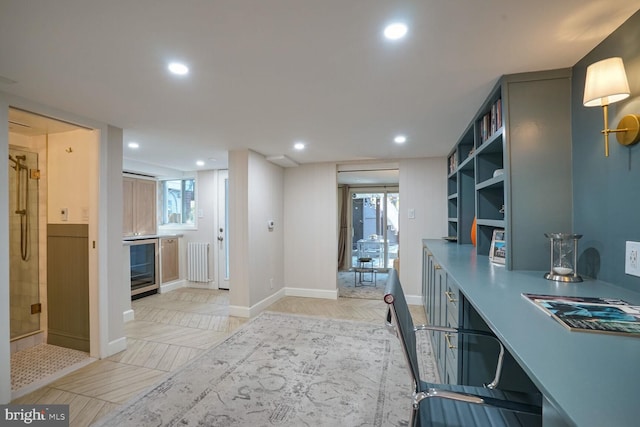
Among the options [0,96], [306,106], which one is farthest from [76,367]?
[306,106]

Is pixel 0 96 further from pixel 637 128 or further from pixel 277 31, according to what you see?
pixel 637 128

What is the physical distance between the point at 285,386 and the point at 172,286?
12.5 ft

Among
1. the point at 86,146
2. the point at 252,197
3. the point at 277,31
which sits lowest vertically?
the point at 252,197

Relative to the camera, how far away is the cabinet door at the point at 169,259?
500 centimetres

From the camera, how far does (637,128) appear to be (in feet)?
3.89

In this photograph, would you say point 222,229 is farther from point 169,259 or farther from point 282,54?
point 282,54

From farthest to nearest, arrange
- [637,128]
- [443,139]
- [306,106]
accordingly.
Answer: [443,139]
[306,106]
[637,128]

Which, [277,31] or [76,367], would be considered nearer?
[277,31]

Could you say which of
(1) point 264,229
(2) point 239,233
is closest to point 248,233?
(2) point 239,233

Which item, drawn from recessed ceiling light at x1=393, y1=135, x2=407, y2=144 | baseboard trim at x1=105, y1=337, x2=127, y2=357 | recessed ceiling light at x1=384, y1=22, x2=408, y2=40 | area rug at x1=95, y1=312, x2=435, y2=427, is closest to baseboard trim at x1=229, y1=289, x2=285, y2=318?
area rug at x1=95, y1=312, x2=435, y2=427

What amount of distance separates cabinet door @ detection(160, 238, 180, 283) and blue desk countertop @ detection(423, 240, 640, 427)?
5.02m

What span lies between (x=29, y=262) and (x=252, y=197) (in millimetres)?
2374

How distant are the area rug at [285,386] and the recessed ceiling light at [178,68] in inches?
83.8

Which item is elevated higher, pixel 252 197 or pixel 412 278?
pixel 252 197
